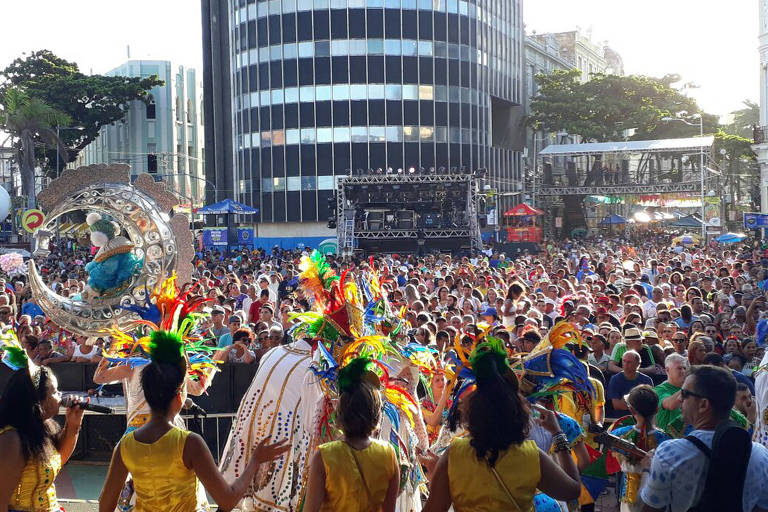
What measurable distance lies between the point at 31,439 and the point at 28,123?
1847 inches

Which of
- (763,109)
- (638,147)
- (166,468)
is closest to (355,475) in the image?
(166,468)

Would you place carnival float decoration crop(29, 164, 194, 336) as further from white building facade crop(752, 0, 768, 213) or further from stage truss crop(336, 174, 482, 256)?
white building facade crop(752, 0, 768, 213)

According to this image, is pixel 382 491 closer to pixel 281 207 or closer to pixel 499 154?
pixel 281 207

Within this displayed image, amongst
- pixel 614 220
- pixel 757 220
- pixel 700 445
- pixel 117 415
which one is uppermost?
pixel 757 220

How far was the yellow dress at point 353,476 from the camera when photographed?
12.6ft

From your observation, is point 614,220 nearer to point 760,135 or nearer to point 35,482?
point 760,135

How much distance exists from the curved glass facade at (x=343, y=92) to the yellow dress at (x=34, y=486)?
4335 cm

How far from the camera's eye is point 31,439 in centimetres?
412

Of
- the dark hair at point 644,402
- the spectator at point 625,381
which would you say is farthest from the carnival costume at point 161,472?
the spectator at point 625,381

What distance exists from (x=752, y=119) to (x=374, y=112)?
52290mm

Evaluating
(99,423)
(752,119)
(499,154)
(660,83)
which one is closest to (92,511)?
(99,423)

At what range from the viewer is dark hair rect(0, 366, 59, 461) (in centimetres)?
411

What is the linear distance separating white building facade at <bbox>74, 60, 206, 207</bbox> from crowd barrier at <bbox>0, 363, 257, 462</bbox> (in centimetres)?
5429

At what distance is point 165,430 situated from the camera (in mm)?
Result: 4121
